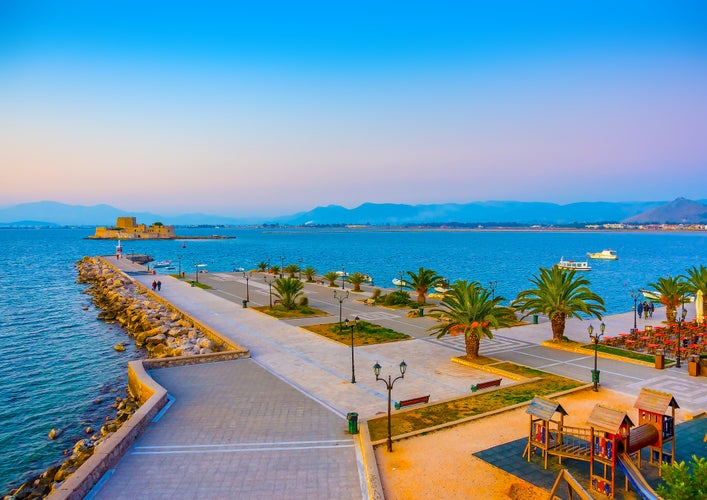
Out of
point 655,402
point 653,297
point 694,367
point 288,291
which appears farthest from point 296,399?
point 653,297

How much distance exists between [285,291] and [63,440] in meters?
19.8

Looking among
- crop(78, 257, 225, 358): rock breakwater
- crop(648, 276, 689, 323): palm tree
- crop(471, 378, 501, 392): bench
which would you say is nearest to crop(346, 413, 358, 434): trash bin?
crop(471, 378, 501, 392): bench

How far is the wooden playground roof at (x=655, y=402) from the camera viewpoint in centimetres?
1227

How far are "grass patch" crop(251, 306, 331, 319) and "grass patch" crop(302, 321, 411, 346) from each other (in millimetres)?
3980

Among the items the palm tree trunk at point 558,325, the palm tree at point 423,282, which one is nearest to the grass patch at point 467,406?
the palm tree trunk at point 558,325

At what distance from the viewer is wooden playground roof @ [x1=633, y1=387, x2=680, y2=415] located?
12.3 metres

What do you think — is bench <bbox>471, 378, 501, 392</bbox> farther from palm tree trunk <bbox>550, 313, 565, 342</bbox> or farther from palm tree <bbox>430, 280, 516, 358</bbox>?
palm tree trunk <bbox>550, 313, 565, 342</bbox>

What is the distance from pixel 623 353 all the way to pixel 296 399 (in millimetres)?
16322

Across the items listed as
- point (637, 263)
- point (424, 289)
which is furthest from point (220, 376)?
point (637, 263)

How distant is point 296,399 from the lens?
17.8 meters

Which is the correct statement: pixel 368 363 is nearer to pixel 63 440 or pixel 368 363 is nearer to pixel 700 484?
pixel 63 440

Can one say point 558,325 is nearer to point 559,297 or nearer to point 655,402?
point 559,297

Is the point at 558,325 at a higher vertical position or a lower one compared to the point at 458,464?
higher

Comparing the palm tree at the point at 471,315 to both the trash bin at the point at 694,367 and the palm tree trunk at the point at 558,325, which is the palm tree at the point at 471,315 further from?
the trash bin at the point at 694,367
